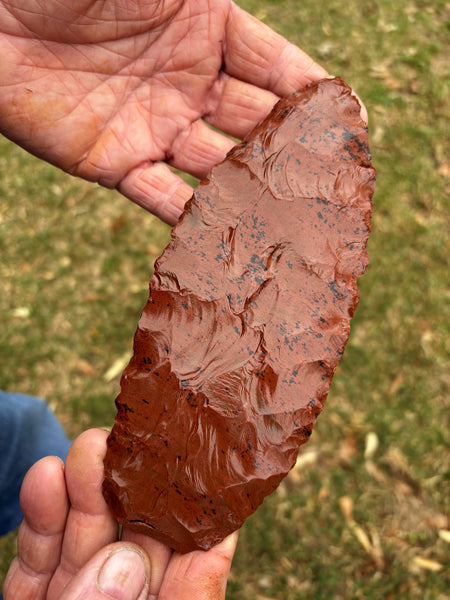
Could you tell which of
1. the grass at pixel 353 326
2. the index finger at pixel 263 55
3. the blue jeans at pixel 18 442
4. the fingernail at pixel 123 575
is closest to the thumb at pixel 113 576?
the fingernail at pixel 123 575

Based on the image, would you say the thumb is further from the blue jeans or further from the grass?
the grass

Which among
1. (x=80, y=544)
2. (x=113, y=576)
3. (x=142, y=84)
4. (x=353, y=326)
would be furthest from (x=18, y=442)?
(x=353, y=326)

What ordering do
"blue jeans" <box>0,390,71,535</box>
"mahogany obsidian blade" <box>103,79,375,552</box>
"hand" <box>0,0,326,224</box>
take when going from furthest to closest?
"blue jeans" <box>0,390,71,535</box>
"hand" <box>0,0,326,224</box>
"mahogany obsidian blade" <box>103,79,375,552</box>

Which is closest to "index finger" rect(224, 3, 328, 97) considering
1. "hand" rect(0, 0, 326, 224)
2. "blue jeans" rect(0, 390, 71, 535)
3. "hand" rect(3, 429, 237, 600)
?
"hand" rect(0, 0, 326, 224)

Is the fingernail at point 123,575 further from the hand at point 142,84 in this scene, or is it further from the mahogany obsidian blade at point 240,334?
the hand at point 142,84

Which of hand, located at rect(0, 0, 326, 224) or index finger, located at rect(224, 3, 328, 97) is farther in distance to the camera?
index finger, located at rect(224, 3, 328, 97)

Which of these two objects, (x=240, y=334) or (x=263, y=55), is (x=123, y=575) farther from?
(x=263, y=55)

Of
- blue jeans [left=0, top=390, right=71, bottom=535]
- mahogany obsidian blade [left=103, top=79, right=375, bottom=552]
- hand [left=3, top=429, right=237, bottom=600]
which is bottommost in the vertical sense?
blue jeans [left=0, top=390, right=71, bottom=535]

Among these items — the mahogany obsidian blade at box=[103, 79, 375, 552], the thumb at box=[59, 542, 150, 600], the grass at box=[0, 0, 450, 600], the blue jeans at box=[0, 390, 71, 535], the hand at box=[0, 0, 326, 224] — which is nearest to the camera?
the thumb at box=[59, 542, 150, 600]
